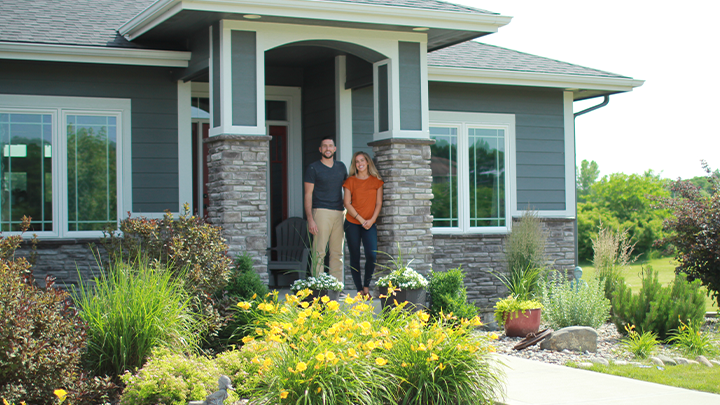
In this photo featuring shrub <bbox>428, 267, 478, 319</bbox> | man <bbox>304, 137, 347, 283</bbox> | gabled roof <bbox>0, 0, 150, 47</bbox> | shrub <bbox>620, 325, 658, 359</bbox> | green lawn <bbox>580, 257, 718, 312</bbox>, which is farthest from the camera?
green lawn <bbox>580, 257, 718, 312</bbox>

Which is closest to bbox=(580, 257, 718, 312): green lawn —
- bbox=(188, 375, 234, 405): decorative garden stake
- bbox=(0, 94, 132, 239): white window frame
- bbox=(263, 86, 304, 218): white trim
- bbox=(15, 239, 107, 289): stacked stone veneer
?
bbox=(263, 86, 304, 218): white trim

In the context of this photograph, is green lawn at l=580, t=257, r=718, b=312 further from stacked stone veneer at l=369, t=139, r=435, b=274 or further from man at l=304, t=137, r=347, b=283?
man at l=304, t=137, r=347, b=283

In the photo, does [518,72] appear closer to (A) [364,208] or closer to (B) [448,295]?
(A) [364,208]

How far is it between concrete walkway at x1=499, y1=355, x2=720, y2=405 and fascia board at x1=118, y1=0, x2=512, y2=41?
368cm

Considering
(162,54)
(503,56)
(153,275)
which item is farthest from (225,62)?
(503,56)

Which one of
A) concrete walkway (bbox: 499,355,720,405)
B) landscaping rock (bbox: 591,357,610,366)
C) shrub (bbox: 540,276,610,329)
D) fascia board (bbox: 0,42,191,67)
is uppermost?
fascia board (bbox: 0,42,191,67)

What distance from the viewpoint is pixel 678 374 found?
5457mm

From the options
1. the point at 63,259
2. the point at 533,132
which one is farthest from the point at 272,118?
the point at 533,132

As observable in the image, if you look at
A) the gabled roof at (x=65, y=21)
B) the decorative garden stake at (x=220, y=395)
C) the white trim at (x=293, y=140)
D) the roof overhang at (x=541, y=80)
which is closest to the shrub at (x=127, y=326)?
the decorative garden stake at (x=220, y=395)

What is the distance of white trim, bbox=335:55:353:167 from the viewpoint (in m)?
8.59

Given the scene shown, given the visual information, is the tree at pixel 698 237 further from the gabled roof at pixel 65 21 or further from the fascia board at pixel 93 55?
the gabled roof at pixel 65 21

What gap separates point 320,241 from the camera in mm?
7199

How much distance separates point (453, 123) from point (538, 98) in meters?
1.54

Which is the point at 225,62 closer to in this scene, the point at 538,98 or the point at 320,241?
the point at 320,241
